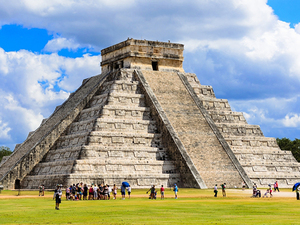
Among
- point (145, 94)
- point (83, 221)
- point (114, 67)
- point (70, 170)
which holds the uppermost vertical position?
point (114, 67)

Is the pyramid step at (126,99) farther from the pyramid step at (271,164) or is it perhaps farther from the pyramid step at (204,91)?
the pyramid step at (271,164)

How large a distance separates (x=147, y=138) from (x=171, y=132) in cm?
171

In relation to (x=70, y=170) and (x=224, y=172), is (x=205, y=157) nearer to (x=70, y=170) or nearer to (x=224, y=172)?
(x=224, y=172)

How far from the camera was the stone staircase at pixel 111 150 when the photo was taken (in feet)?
103

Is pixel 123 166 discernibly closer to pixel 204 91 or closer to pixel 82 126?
pixel 82 126

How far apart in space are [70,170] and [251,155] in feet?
44.9

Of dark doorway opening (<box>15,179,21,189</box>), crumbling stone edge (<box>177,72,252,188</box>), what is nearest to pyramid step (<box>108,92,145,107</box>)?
crumbling stone edge (<box>177,72,252,188</box>)

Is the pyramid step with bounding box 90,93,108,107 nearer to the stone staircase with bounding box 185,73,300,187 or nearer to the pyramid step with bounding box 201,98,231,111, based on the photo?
the stone staircase with bounding box 185,73,300,187

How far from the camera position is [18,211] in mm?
19812

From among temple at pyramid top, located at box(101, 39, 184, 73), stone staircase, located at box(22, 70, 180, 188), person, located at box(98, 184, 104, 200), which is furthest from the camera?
temple at pyramid top, located at box(101, 39, 184, 73)

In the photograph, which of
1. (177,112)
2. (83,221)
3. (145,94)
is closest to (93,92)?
(145,94)

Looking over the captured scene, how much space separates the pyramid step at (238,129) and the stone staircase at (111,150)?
5.66 metres

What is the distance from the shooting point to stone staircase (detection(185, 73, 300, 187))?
36.2 m

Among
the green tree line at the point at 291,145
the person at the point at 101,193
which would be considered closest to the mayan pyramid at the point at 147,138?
the person at the point at 101,193
